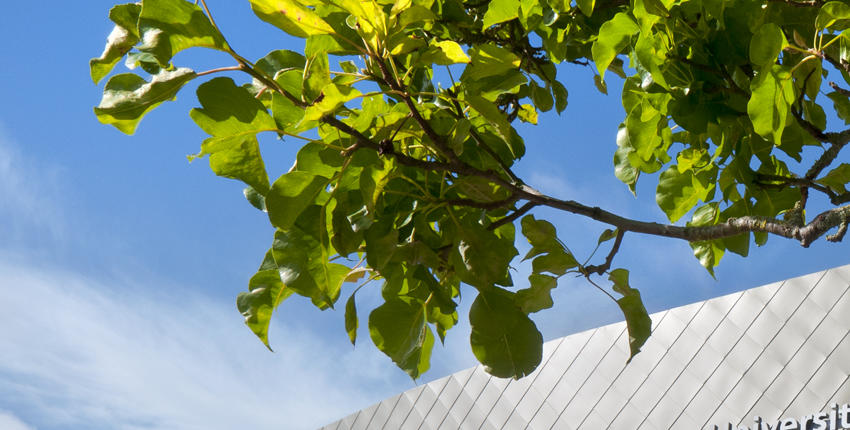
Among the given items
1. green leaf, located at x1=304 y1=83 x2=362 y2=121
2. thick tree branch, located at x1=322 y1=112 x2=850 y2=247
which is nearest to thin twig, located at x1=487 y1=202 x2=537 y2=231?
thick tree branch, located at x1=322 y1=112 x2=850 y2=247

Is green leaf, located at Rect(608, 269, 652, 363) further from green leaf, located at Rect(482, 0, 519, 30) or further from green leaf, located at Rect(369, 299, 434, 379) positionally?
green leaf, located at Rect(482, 0, 519, 30)

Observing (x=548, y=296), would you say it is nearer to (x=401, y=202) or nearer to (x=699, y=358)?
Answer: (x=401, y=202)

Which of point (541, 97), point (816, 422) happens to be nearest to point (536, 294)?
point (541, 97)

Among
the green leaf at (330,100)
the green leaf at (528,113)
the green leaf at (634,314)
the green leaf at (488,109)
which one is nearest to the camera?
the green leaf at (330,100)

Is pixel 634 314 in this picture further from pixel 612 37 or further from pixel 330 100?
pixel 330 100

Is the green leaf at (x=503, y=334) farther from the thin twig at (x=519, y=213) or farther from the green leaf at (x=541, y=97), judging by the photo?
the green leaf at (x=541, y=97)

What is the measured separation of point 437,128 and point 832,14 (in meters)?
0.47

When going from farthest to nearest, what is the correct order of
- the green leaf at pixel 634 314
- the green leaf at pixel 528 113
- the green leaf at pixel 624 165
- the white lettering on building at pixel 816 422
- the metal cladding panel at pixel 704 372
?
1. the metal cladding panel at pixel 704 372
2. the white lettering on building at pixel 816 422
3. the green leaf at pixel 528 113
4. the green leaf at pixel 624 165
5. the green leaf at pixel 634 314

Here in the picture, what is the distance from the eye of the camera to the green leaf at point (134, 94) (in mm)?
834

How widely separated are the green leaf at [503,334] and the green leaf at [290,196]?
0.28m

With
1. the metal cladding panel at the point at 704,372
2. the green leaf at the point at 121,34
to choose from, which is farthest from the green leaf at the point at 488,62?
the metal cladding panel at the point at 704,372

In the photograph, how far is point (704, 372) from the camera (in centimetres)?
916

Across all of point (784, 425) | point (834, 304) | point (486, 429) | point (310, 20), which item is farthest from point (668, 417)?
point (310, 20)

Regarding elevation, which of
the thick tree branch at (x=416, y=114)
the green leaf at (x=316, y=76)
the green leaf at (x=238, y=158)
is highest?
the thick tree branch at (x=416, y=114)
